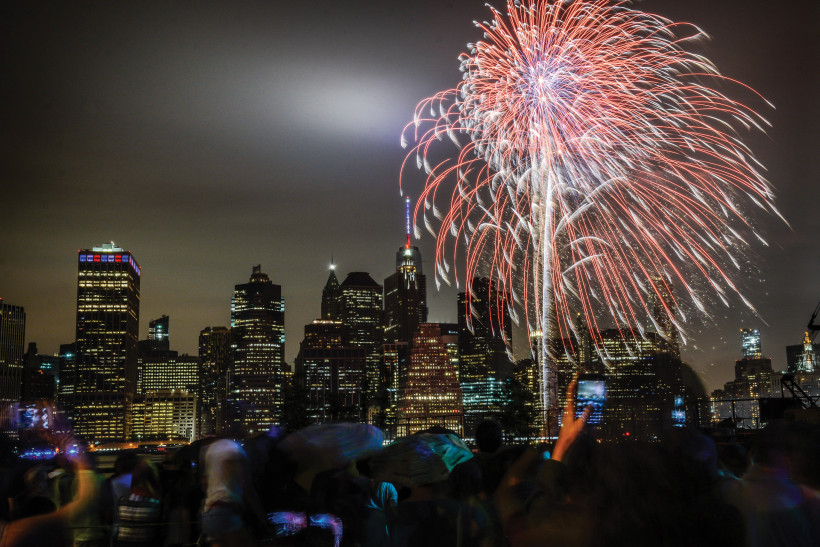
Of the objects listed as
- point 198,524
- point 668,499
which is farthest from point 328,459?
point 668,499

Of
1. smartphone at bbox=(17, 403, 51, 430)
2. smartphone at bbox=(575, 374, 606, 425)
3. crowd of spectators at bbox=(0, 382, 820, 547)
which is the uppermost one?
smartphone at bbox=(575, 374, 606, 425)

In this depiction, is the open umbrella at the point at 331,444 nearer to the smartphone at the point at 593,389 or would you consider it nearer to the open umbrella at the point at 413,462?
the open umbrella at the point at 413,462

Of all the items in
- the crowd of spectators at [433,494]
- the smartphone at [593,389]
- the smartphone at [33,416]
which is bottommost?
the smartphone at [33,416]

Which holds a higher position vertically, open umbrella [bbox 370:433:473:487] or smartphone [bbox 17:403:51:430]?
open umbrella [bbox 370:433:473:487]

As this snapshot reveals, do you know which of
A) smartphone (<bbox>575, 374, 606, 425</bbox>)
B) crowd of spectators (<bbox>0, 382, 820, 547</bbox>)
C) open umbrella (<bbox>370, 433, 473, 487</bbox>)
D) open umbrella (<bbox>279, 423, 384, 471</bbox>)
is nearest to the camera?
crowd of spectators (<bbox>0, 382, 820, 547</bbox>)

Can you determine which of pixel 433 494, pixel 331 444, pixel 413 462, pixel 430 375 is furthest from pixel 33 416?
pixel 430 375

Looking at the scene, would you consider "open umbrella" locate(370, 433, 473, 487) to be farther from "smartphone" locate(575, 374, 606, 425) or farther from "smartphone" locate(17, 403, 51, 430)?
"smartphone" locate(17, 403, 51, 430)

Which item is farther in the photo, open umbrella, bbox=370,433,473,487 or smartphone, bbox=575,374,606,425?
smartphone, bbox=575,374,606,425

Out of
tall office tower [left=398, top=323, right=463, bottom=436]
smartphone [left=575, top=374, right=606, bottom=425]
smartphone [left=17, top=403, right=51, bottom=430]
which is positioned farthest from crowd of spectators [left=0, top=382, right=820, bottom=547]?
tall office tower [left=398, top=323, right=463, bottom=436]

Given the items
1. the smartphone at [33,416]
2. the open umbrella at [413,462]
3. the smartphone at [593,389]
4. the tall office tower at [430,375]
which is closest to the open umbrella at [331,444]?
the open umbrella at [413,462]
